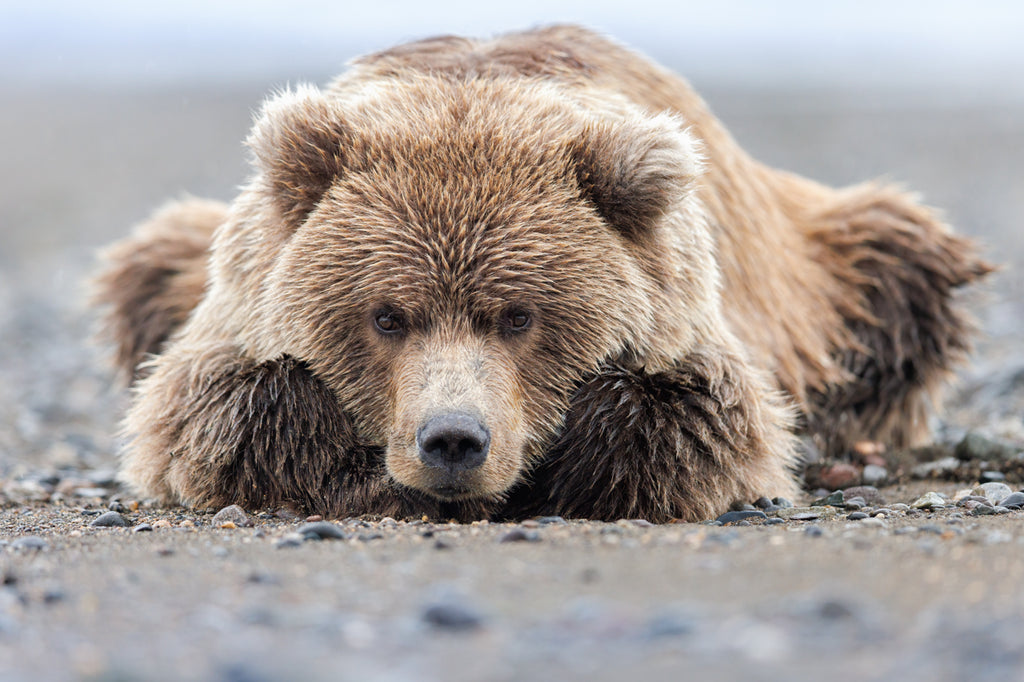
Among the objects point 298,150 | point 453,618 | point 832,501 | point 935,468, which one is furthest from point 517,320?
point 935,468

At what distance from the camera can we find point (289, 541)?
12.5 ft

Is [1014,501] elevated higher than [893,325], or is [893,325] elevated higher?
[893,325]

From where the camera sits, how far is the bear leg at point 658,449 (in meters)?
4.71

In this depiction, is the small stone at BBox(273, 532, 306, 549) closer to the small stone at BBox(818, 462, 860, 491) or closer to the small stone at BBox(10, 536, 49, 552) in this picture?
the small stone at BBox(10, 536, 49, 552)

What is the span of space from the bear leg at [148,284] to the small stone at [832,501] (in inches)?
144

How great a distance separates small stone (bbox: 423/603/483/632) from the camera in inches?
105

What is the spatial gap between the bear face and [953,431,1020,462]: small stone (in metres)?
2.02

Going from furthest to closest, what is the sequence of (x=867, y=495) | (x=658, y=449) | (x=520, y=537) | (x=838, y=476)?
(x=838, y=476)
(x=867, y=495)
(x=658, y=449)
(x=520, y=537)

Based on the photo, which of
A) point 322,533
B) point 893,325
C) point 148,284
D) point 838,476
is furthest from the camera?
point 148,284

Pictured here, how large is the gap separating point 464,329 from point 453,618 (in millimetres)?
1991

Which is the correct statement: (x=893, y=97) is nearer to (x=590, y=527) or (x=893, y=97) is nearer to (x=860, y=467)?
(x=860, y=467)

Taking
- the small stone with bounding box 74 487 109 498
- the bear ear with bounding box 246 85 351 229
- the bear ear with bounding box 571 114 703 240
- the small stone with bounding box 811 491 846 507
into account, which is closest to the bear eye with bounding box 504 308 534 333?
the bear ear with bounding box 571 114 703 240

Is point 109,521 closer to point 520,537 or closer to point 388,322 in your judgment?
point 388,322

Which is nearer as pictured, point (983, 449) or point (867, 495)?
point (867, 495)
